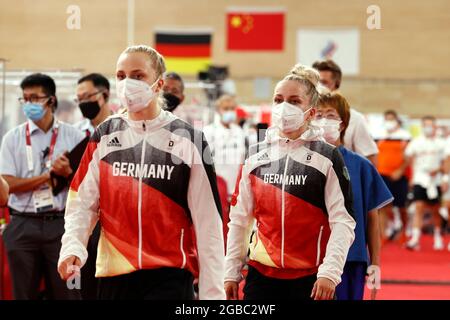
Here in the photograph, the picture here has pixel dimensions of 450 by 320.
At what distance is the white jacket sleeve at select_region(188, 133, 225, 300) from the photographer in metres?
3.69

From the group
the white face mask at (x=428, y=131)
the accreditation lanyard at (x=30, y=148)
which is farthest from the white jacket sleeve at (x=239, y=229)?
the white face mask at (x=428, y=131)

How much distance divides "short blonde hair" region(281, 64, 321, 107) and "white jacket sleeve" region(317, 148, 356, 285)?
0.30 metres

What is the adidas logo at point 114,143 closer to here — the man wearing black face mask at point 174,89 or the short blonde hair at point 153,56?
the short blonde hair at point 153,56

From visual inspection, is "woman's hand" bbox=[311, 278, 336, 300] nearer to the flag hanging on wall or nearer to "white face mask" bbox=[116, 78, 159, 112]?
"white face mask" bbox=[116, 78, 159, 112]

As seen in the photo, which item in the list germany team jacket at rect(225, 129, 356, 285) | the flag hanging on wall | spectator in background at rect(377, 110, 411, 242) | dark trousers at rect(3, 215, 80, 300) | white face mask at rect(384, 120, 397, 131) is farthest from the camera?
the flag hanging on wall

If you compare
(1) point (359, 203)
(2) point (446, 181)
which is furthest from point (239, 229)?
(2) point (446, 181)

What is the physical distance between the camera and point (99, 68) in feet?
66.4

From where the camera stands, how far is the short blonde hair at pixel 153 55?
3.78 m

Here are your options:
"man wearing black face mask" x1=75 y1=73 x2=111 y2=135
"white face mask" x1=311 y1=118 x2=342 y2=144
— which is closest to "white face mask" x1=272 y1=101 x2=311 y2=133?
"white face mask" x1=311 y1=118 x2=342 y2=144

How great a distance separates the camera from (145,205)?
3.64 m

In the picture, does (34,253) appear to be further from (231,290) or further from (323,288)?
(323,288)

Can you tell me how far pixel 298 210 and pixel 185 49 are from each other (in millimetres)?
15599

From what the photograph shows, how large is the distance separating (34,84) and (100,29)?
47.2 ft
